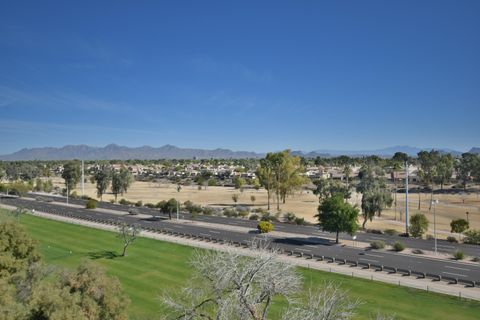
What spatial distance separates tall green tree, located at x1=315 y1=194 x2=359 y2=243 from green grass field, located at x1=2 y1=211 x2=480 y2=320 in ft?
51.3

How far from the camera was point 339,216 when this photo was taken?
58.7 meters

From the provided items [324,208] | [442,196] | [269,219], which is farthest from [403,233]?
[442,196]

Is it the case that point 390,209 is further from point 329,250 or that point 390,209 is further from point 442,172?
point 329,250

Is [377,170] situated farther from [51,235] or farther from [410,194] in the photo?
[51,235]

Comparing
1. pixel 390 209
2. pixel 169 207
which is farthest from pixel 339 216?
pixel 390 209

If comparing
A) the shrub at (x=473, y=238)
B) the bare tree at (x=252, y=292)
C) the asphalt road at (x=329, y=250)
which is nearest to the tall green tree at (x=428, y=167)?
the shrub at (x=473, y=238)

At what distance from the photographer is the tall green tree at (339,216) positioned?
5862 cm

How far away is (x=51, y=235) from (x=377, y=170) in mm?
92186

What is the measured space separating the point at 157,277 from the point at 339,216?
27.8m

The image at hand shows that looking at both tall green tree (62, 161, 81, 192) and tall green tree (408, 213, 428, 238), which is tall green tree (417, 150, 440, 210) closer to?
tall green tree (408, 213, 428, 238)

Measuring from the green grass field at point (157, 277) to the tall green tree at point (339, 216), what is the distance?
15.6 metres

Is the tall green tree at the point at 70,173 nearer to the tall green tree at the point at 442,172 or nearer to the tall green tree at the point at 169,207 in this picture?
the tall green tree at the point at 169,207

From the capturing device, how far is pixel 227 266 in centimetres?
1695

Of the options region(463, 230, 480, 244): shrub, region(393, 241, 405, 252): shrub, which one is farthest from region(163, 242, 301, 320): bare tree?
region(463, 230, 480, 244): shrub
